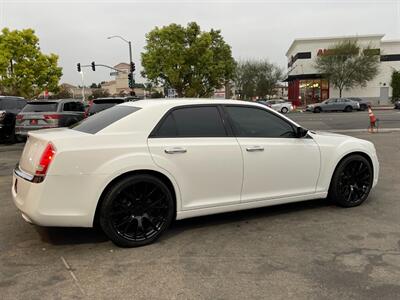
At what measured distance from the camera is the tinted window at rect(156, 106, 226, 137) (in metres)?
4.65

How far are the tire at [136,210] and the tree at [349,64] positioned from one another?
51841mm

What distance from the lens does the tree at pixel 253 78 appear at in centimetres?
6525

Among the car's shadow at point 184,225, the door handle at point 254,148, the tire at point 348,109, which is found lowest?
the car's shadow at point 184,225

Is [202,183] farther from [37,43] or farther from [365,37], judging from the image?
[365,37]

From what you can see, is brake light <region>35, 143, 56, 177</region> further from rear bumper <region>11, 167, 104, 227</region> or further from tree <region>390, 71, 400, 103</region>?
tree <region>390, 71, 400, 103</region>

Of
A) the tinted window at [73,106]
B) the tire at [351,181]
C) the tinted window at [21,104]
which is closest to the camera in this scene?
the tire at [351,181]

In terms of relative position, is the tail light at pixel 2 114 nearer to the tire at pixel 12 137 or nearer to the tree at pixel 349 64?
the tire at pixel 12 137

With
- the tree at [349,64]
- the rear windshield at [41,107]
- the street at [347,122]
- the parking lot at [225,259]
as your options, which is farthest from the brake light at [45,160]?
the tree at [349,64]

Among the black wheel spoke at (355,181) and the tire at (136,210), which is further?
the black wheel spoke at (355,181)

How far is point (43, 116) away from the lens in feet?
42.5

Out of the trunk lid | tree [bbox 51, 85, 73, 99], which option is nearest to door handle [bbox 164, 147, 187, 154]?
the trunk lid

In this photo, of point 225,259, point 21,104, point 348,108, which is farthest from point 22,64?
point 225,259

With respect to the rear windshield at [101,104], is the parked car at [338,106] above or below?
below

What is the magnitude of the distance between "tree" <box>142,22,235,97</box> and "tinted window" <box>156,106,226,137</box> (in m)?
39.6
